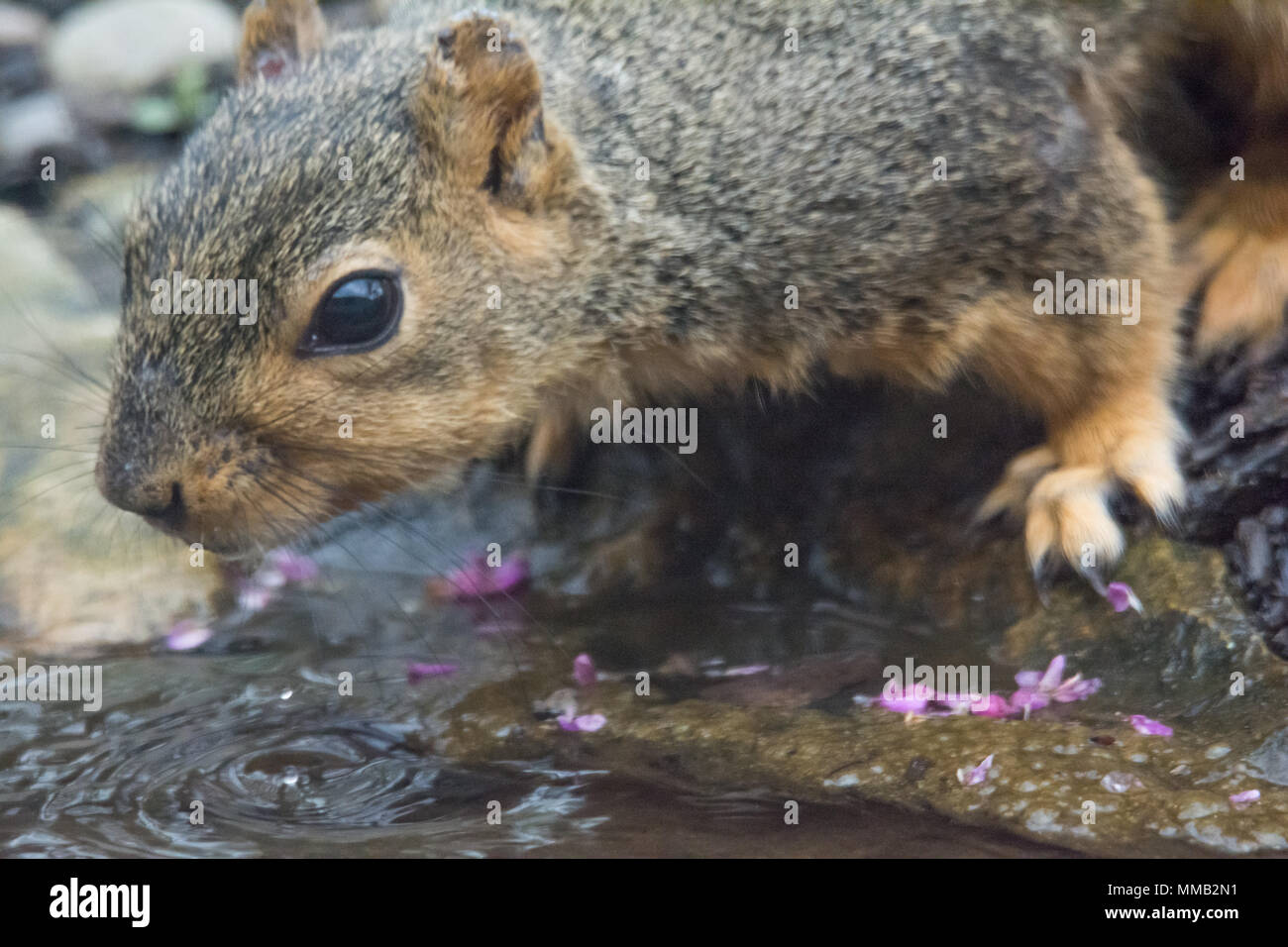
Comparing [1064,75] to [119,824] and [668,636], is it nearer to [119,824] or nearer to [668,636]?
[668,636]

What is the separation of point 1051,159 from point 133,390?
7.53 feet

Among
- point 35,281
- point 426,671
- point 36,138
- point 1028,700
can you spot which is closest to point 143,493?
point 426,671

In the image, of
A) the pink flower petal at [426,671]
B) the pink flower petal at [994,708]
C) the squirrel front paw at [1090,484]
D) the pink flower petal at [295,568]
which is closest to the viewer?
the pink flower petal at [994,708]

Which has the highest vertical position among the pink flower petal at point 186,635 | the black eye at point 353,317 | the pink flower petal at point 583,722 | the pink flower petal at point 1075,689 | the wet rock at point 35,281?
the wet rock at point 35,281

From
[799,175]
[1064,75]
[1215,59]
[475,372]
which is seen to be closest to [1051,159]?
[1064,75]

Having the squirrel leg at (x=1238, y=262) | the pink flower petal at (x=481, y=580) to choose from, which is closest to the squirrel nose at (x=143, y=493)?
the pink flower petal at (x=481, y=580)

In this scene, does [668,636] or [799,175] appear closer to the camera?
[799,175]

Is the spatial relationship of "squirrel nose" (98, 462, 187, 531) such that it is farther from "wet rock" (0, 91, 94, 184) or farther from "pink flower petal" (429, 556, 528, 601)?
"wet rock" (0, 91, 94, 184)

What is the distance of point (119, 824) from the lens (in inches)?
122

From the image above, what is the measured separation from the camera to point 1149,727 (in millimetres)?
3248

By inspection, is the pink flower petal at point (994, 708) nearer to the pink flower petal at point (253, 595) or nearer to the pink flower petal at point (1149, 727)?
the pink flower petal at point (1149, 727)

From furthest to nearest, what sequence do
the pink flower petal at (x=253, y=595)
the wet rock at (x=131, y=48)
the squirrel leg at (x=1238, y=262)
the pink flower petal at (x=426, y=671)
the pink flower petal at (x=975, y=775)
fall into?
the wet rock at (x=131, y=48)
the pink flower petal at (x=253, y=595)
the squirrel leg at (x=1238, y=262)
the pink flower petal at (x=426, y=671)
the pink flower petal at (x=975, y=775)

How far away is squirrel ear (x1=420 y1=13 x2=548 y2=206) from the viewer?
3.24 metres

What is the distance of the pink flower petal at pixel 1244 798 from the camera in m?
2.89
